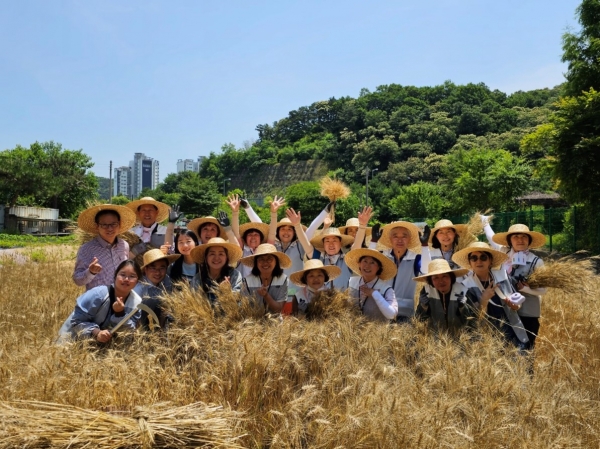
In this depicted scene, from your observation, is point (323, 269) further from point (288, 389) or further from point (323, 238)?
point (288, 389)

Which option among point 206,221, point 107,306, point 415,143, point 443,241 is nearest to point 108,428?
point 107,306

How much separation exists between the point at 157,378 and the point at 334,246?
8.96 ft

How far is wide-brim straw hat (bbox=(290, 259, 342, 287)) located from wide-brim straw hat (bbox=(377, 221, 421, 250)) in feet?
2.61

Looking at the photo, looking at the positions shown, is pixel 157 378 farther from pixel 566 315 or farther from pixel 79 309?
pixel 566 315

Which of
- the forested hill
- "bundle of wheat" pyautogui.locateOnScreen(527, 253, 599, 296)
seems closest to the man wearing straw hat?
"bundle of wheat" pyautogui.locateOnScreen(527, 253, 599, 296)

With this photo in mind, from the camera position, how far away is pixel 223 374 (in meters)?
2.94

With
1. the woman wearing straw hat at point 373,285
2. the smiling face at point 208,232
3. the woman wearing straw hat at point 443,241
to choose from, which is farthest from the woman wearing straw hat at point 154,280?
the woman wearing straw hat at point 443,241

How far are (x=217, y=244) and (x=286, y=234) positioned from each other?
1.38m

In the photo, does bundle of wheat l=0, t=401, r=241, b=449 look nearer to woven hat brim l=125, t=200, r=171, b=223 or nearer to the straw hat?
→ the straw hat

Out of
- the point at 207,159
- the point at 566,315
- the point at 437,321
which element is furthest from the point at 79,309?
the point at 207,159

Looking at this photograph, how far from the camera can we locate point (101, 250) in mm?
4352

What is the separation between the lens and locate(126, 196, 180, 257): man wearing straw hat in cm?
513

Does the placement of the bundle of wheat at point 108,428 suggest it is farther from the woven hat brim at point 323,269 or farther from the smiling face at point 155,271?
the woven hat brim at point 323,269

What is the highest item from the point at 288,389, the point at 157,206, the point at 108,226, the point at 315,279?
the point at 157,206
